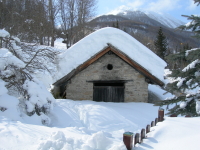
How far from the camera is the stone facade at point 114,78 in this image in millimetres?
8891

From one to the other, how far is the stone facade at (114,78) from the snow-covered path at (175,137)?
523 cm

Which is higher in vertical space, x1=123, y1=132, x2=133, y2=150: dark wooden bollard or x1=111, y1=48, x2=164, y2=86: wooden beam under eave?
x1=111, y1=48, x2=164, y2=86: wooden beam under eave

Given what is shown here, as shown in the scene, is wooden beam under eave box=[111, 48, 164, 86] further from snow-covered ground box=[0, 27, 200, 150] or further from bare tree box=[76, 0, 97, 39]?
bare tree box=[76, 0, 97, 39]

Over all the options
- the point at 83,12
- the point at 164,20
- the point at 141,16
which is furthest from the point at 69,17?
the point at 164,20

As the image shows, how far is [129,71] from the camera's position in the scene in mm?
8922

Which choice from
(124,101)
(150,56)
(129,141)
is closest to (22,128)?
(129,141)

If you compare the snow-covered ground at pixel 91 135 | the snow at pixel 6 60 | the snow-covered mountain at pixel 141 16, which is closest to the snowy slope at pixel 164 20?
the snow-covered mountain at pixel 141 16

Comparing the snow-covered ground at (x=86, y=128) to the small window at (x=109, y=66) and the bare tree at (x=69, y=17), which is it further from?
the bare tree at (x=69, y=17)

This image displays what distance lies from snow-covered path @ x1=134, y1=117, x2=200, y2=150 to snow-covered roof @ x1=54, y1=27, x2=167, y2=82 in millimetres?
5251

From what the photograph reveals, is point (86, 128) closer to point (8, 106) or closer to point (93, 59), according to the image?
point (8, 106)

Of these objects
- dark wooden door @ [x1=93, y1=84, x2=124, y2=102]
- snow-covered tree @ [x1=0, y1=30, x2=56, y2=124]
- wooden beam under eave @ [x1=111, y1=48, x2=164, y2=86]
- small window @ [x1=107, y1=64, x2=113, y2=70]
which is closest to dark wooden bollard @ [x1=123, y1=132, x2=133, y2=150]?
snow-covered tree @ [x1=0, y1=30, x2=56, y2=124]

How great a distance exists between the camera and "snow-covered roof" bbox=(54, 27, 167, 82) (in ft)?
28.6

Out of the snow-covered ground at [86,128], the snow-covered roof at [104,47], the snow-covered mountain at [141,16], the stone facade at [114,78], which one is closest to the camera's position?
the snow-covered ground at [86,128]

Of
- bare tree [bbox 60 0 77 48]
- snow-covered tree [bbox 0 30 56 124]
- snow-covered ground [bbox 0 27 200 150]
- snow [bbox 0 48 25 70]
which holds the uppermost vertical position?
bare tree [bbox 60 0 77 48]
